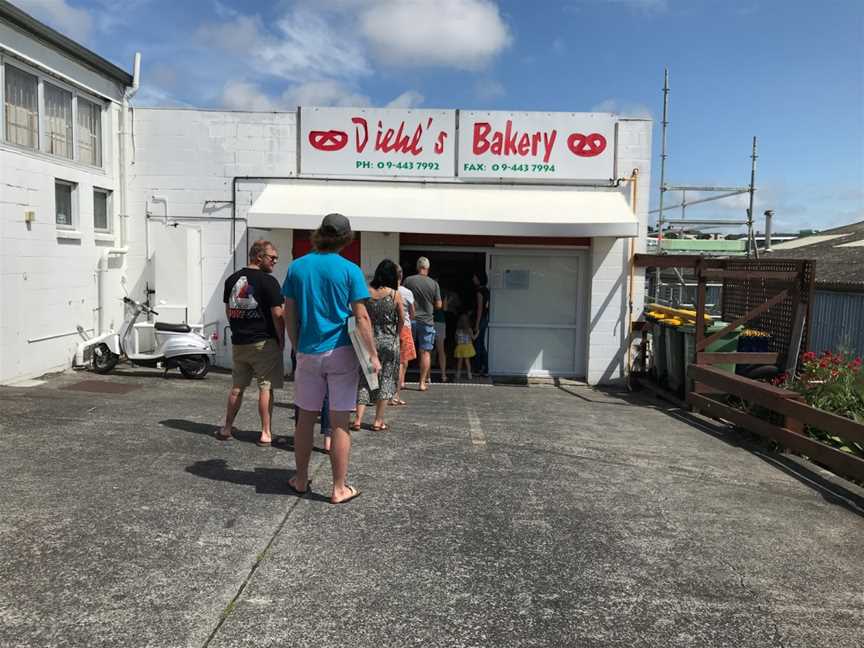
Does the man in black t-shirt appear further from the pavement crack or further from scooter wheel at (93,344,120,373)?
scooter wheel at (93,344,120,373)

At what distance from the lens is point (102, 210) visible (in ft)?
33.6

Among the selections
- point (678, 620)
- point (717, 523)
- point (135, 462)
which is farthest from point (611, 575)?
point (135, 462)

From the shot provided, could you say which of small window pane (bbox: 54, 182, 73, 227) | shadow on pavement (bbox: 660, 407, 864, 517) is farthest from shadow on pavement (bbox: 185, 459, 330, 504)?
small window pane (bbox: 54, 182, 73, 227)

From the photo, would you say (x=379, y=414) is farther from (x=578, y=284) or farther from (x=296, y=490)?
Answer: (x=578, y=284)

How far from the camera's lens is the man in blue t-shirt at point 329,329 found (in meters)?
4.24

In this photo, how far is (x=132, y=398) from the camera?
305 inches

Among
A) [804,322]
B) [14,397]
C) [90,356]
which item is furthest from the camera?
[90,356]

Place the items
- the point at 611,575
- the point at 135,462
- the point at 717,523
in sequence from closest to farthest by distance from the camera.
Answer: the point at 611,575, the point at 717,523, the point at 135,462

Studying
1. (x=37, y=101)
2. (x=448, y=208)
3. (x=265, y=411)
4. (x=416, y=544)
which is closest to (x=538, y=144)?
(x=448, y=208)

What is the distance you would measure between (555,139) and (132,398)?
→ 674 cm

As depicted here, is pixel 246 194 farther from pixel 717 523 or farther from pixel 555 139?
pixel 717 523

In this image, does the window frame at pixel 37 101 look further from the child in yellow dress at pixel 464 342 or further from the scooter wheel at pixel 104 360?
the child in yellow dress at pixel 464 342

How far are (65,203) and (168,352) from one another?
97.6 inches

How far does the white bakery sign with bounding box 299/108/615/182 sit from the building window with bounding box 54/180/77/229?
314 cm
